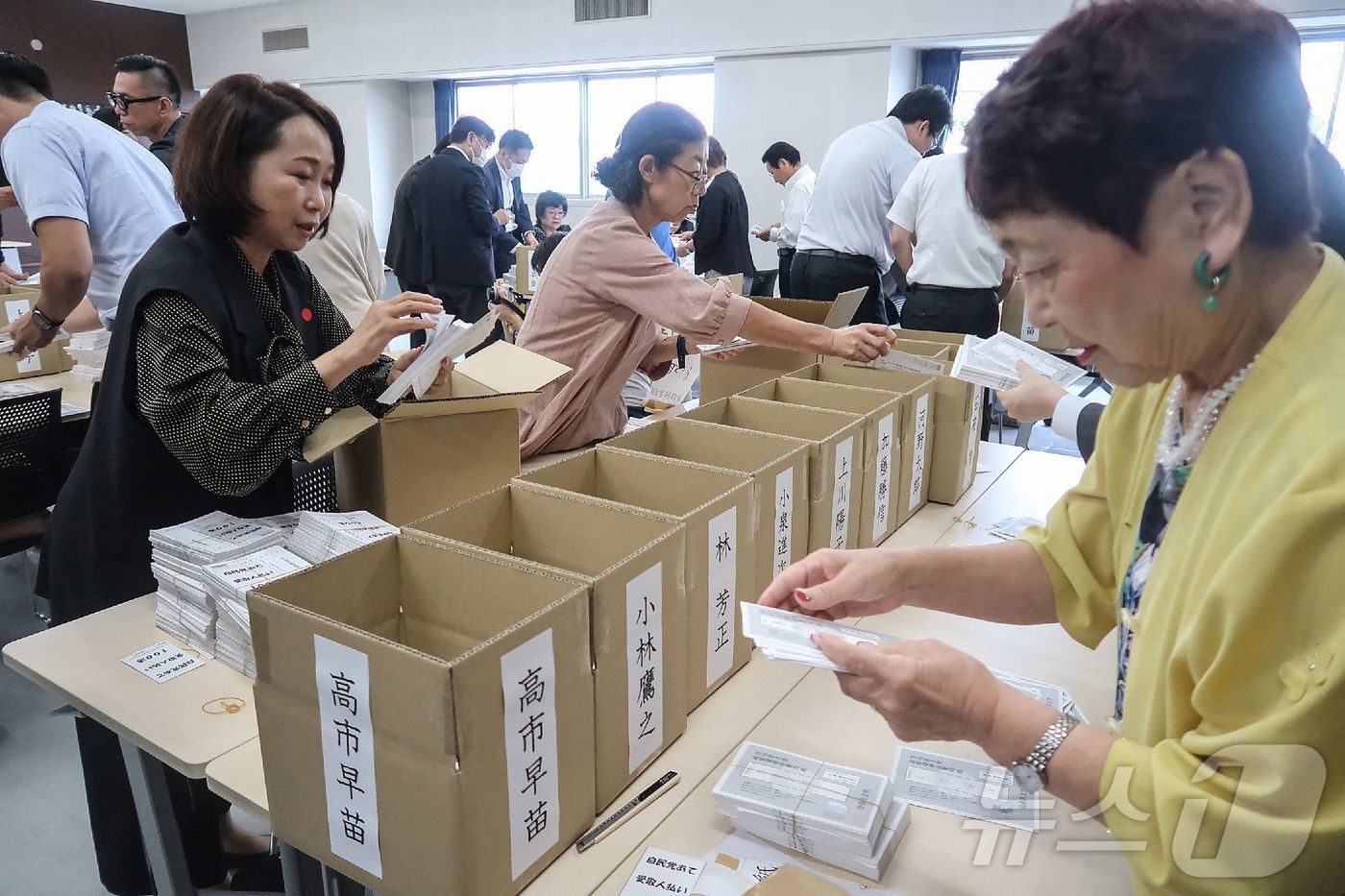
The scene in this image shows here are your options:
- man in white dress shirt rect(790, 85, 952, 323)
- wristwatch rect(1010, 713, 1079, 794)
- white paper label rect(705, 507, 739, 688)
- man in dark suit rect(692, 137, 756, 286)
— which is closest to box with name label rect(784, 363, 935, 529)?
white paper label rect(705, 507, 739, 688)

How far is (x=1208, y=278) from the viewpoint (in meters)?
0.65

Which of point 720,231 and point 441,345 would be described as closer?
point 441,345

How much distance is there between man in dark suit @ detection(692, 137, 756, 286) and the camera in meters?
5.56

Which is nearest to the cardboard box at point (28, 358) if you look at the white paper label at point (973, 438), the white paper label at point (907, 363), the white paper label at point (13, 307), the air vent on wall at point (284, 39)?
the white paper label at point (13, 307)

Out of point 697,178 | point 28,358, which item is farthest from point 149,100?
point 697,178

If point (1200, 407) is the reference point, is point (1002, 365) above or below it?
below

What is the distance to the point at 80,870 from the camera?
1.95 metres

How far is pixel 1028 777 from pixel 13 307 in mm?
3789

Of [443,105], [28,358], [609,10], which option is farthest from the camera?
[443,105]

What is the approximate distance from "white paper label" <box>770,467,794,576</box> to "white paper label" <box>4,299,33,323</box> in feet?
10.6

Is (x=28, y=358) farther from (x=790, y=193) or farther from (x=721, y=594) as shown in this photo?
(x=790, y=193)

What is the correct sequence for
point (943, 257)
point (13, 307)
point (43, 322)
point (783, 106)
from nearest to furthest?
point (43, 322)
point (13, 307)
point (943, 257)
point (783, 106)

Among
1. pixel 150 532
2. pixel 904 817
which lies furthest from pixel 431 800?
pixel 150 532

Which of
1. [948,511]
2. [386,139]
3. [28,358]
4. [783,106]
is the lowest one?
[948,511]
